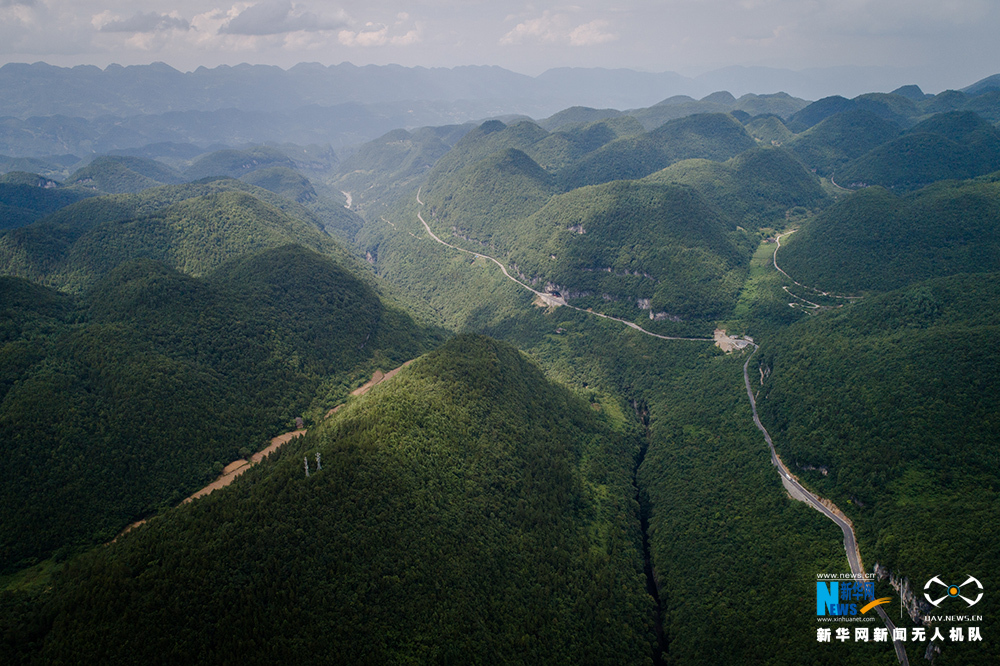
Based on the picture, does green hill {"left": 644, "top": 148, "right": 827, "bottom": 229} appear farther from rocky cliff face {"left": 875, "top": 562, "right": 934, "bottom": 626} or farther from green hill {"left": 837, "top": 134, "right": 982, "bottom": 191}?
rocky cliff face {"left": 875, "top": 562, "right": 934, "bottom": 626}

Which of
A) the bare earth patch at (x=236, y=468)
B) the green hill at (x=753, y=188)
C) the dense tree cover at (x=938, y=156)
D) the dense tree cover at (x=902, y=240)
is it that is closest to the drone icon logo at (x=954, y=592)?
the bare earth patch at (x=236, y=468)

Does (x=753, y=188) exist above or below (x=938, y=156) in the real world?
below

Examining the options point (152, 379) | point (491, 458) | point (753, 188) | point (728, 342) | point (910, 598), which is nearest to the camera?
point (910, 598)

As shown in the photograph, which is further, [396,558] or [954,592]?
[396,558]

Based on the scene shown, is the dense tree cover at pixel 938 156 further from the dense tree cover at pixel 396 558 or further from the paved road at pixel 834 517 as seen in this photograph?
the dense tree cover at pixel 396 558

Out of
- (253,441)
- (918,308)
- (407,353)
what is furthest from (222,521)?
(918,308)

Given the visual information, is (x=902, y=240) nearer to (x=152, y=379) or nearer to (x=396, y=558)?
(x=396, y=558)

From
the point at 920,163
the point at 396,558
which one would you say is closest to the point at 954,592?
the point at 396,558

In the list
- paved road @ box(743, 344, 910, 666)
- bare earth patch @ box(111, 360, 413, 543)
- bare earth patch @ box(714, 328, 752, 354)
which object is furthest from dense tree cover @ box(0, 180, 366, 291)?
paved road @ box(743, 344, 910, 666)
